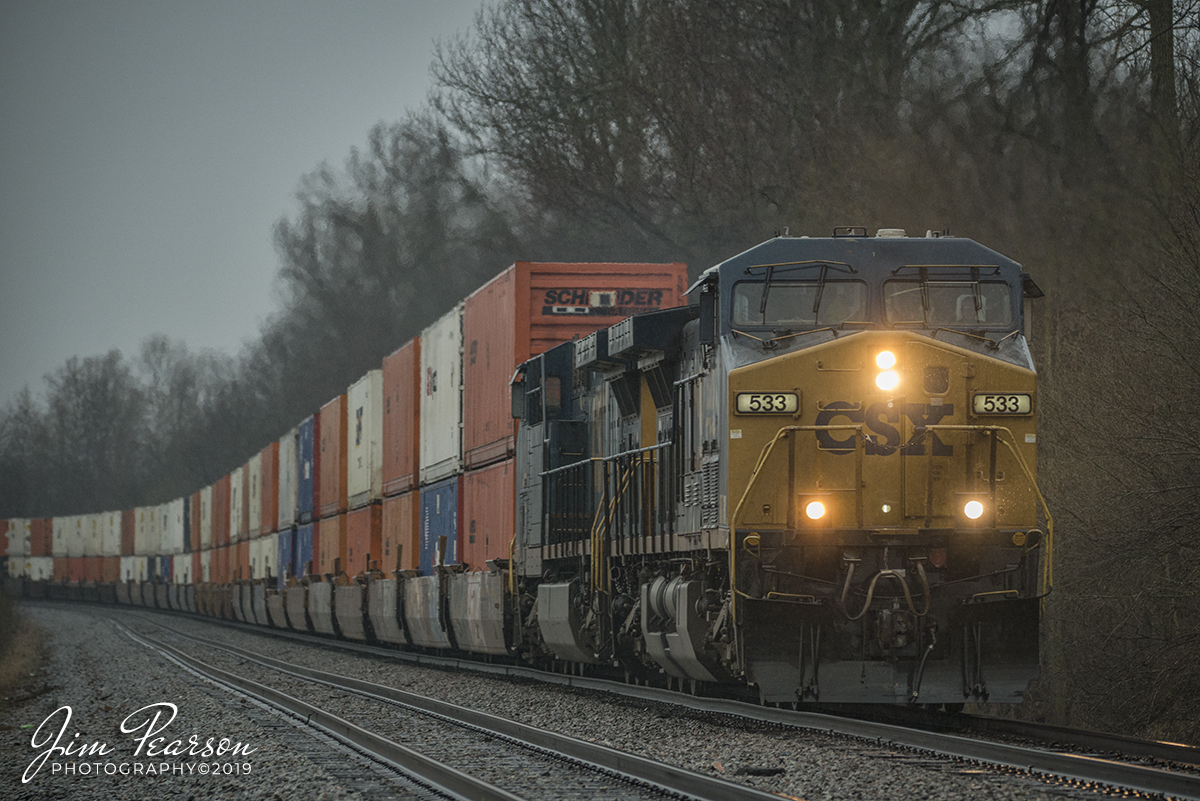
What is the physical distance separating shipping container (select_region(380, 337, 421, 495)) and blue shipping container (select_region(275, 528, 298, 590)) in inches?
364

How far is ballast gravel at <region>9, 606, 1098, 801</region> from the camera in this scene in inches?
289

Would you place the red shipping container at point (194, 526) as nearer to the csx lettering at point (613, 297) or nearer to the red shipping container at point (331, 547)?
the red shipping container at point (331, 547)

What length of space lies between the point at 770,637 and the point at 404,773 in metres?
2.65

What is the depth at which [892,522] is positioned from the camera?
385 inches

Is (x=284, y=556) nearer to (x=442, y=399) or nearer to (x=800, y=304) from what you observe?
(x=442, y=399)

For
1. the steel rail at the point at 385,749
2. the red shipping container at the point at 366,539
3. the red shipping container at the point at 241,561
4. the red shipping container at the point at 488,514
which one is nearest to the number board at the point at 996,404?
the steel rail at the point at 385,749

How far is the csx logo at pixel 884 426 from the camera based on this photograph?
9758 millimetres

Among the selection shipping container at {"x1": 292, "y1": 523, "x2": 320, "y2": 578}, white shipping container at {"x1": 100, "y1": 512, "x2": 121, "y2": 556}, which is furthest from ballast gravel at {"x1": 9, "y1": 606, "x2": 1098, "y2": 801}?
white shipping container at {"x1": 100, "y1": 512, "x2": 121, "y2": 556}

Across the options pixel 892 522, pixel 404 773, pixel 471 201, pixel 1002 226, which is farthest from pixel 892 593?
pixel 471 201

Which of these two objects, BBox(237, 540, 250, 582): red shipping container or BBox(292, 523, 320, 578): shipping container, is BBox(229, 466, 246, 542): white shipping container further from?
BBox(292, 523, 320, 578): shipping container

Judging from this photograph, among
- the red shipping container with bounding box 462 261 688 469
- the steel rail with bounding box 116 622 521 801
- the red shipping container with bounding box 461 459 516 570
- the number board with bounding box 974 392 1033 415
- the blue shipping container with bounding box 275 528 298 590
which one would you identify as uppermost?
the red shipping container with bounding box 462 261 688 469

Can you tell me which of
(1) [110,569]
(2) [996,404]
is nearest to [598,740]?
(2) [996,404]

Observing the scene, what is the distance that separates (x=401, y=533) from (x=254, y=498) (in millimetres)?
18160

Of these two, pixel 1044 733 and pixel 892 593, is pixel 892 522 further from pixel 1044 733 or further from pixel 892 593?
pixel 1044 733
